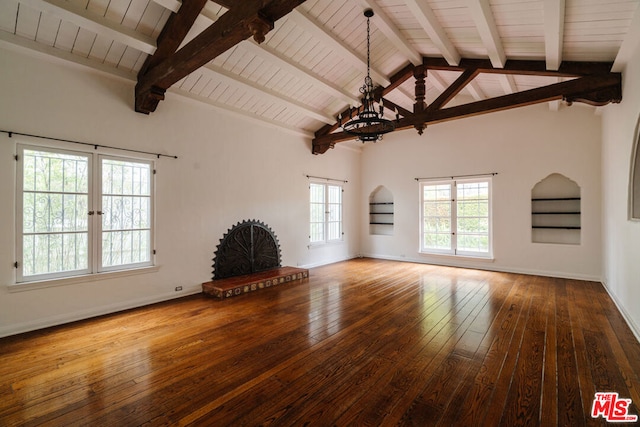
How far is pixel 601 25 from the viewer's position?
10.5 feet

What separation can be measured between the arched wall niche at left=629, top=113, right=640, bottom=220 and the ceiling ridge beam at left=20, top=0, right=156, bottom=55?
221 inches

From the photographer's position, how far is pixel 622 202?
3.79 metres

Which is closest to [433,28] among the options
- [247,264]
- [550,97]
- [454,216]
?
[550,97]

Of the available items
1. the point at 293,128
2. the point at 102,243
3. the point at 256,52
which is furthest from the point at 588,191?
the point at 102,243

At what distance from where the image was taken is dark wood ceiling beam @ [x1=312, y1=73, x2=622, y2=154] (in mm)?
3838

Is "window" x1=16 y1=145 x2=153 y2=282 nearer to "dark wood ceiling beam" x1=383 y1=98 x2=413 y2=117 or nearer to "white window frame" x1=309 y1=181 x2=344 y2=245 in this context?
"white window frame" x1=309 y1=181 x2=344 y2=245

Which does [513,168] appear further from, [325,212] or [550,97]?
[325,212]

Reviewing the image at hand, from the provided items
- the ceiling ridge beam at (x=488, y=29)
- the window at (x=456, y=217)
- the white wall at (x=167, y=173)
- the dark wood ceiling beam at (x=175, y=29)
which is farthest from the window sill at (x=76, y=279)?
the window at (x=456, y=217)

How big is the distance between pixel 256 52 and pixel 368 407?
4.39 m

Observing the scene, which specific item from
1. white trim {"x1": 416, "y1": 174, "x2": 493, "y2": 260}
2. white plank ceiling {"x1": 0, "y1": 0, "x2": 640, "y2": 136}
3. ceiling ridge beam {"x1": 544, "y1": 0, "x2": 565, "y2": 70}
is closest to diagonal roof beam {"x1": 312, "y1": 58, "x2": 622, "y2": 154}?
white plank ceiling {"x1": 0, "y1": 0, "x2": 640, "y2": 136}

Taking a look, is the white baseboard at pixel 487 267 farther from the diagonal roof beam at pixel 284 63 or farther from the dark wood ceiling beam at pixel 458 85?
the diagonal roof beam at pixel 284 63

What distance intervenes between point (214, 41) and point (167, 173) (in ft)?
7.47

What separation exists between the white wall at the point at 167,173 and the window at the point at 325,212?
0.34 meters

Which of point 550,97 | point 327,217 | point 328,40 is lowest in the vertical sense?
point 327,217
